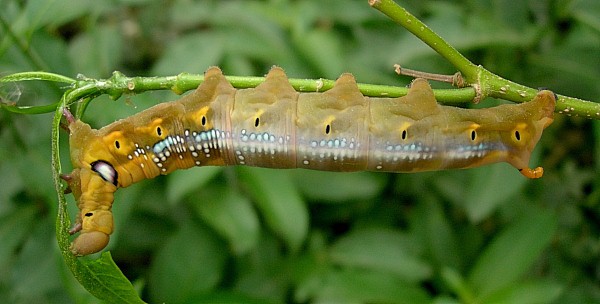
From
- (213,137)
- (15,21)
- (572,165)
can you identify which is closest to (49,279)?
(15,21)

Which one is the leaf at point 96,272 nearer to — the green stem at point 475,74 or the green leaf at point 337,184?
the green stem at point 475,74

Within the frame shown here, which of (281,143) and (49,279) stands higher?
(281,143)

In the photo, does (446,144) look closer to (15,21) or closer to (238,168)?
(238,168)

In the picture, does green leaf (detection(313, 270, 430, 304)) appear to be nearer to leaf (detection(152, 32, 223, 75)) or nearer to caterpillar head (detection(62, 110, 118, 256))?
leaf (detection(152, 32, 223, 75))

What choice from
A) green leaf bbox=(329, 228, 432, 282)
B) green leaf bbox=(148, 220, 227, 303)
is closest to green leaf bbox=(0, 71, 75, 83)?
green leaf bbox=(148, 220, 227, 303)

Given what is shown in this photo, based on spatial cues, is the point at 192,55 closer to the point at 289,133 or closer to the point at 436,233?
the point at 289,133

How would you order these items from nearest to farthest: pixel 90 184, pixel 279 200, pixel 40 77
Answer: pixel 40 77 → pixel 90 184 → pixel 279 200

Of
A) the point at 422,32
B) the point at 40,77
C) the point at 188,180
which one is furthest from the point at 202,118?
the point at 188,180
